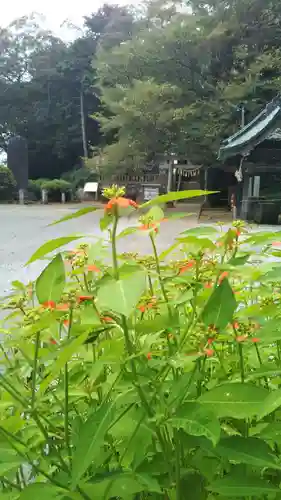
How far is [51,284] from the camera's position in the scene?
1.23 feet

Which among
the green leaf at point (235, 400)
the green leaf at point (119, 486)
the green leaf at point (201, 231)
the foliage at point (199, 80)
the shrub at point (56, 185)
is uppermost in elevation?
the foliage at point (199, 80)

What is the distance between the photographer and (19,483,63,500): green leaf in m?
0.33

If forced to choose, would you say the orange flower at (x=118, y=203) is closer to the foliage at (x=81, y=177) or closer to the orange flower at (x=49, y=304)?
the orange flower at (x=49, y=304)

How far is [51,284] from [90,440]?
114mm

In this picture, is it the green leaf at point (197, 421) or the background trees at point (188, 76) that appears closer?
the green leaf at point (197, 421)

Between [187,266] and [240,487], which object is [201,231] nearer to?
[187,266]

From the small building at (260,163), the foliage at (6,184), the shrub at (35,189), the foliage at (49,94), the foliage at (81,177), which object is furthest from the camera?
the foliage at (49,94)

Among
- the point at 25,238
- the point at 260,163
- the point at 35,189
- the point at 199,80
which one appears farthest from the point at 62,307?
the point at 35,189

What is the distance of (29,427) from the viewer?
1.46 ft

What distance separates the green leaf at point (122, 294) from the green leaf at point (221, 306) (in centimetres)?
5

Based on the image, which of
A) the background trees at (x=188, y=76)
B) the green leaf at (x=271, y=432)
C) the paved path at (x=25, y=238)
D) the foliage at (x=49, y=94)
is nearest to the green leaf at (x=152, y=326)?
the green leaf at (x=271, y=432)

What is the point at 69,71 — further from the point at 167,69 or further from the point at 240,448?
the point at 240,448

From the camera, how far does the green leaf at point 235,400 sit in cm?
32

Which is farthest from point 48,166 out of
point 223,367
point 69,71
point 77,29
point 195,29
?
point 223,367
